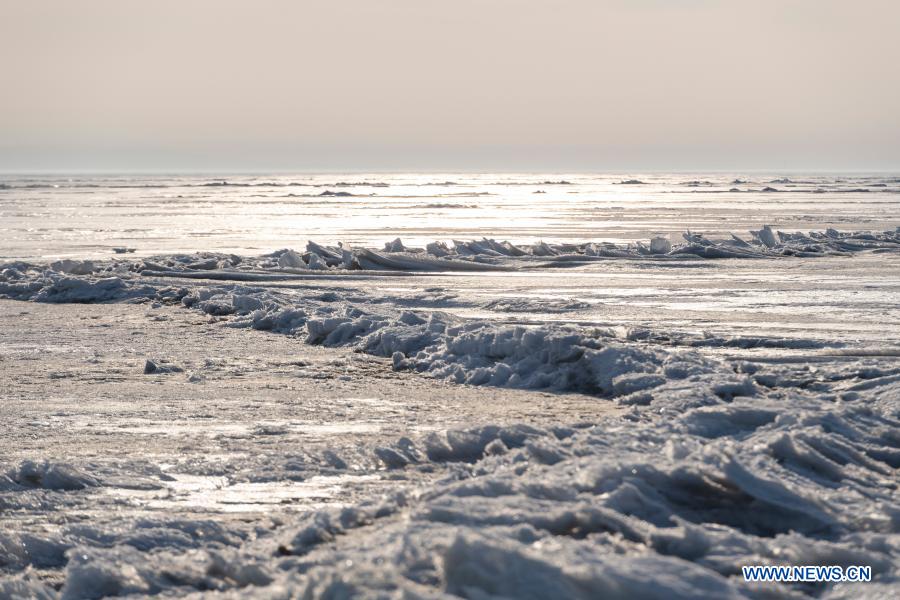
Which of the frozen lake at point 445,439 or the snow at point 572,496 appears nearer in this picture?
the snow at point 572,496

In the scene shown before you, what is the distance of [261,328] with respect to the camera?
495 inches

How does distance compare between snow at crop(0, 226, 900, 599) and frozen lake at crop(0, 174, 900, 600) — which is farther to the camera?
frozen lake at crop(0, 174, 900, 600)

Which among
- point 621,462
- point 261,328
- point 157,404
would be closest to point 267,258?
point 261,328

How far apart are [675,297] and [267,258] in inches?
418

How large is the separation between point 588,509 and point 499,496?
490 millimetres

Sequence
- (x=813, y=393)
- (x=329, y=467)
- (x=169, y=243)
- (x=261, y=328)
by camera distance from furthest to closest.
Answer: (x=169, y=243), (x=261, y=328), (x=813, y=393), (x=329, y=467)

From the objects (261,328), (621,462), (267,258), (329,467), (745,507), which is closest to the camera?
(745,507)

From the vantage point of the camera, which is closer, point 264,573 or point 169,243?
point 264,573

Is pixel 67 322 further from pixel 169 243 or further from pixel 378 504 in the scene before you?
pixel 169 243

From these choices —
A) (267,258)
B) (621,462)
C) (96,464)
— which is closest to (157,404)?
(96,464)

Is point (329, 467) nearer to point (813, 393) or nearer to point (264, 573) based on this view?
point (264, 573)

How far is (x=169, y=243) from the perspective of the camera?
29547mm

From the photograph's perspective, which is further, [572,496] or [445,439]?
[445,439]

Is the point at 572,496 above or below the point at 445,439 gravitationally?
above
